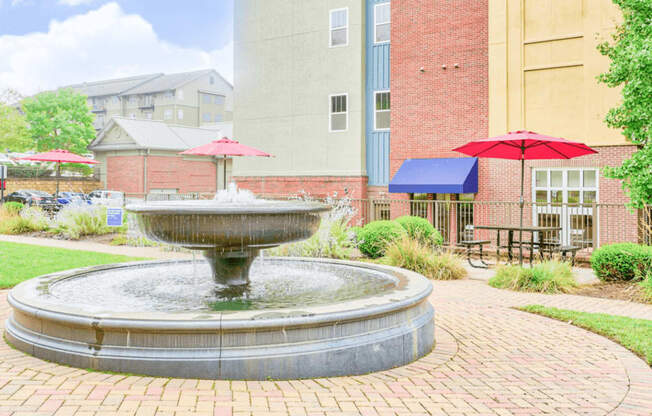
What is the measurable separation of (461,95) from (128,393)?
18.2m

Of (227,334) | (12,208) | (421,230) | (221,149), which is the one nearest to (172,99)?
(12,208)

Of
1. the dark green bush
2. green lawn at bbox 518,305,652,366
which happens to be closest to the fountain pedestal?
green lawn at bbox 518,305,652,366

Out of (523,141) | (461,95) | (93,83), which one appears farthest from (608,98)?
(93,83)

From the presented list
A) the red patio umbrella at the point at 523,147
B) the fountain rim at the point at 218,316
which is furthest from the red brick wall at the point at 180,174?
the fountain rim at the point at 218,316

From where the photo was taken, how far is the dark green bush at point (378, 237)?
45.9 feet

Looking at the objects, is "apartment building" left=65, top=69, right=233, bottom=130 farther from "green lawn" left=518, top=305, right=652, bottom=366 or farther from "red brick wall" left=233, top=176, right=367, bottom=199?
"green lawn" left=518, top=305, right=652, bottom=366

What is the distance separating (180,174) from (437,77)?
1086 inches

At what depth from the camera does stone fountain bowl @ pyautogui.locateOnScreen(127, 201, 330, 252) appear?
5.94 m

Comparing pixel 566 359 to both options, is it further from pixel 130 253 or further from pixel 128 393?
pixel 130 253

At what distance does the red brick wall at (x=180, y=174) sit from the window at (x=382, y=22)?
79.7 feet

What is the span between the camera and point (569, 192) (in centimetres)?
1817

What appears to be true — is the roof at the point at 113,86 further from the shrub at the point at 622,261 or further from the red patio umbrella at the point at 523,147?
the shrub at the point at 622,261

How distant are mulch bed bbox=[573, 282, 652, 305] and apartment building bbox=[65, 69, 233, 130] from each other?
199ft

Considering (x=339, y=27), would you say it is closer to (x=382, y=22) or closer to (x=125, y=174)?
(x=382, y=22)
